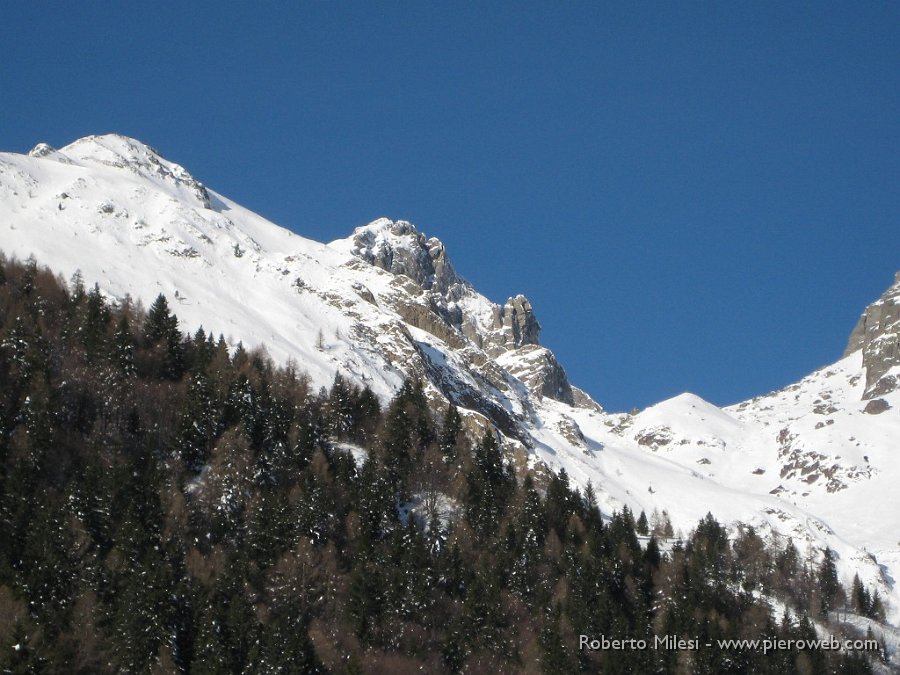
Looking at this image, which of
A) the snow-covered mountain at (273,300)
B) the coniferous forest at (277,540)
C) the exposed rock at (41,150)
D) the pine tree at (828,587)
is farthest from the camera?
the exposed rock at (41,150)

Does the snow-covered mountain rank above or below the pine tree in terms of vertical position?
above

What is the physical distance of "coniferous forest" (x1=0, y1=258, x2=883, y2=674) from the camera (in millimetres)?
74188

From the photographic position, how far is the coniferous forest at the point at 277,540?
243ft

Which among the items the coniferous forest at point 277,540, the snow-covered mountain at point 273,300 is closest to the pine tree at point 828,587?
the coniferous forest at point 277,540

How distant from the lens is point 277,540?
289 feet

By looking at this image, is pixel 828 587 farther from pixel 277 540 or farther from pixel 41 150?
pixel 41 150

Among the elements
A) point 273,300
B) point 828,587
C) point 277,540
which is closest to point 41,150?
point 273,300

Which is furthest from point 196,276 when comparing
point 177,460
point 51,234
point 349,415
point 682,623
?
point 682,623

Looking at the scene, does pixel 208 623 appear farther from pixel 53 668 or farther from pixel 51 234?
pixel 51 234

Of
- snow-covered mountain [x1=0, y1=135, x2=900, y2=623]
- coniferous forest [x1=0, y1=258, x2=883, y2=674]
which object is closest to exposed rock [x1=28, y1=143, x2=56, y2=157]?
snow-covered mountain [x1=0, y1=135, x2=900, y2=623]

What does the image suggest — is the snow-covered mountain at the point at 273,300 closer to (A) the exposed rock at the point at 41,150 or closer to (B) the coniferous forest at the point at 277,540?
(A) the exposed rock at the point at 41,150

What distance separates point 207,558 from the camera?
83.8m

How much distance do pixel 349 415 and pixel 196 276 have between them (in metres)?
50.0

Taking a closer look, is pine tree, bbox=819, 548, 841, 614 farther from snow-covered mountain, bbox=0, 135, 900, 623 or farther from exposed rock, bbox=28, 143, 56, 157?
exposed rock, bbox=28, 143, 56, 157
